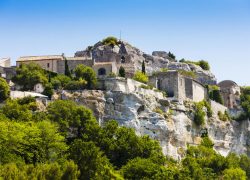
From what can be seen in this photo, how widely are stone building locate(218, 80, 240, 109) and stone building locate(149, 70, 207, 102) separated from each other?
42.7 feet

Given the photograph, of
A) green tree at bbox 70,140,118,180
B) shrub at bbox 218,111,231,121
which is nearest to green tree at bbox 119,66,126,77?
shrub at bbox 218,111,231,121

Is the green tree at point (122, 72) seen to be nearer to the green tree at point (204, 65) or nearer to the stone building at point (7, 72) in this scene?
the stone building at point (7, 72)

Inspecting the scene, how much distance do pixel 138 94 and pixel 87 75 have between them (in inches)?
259

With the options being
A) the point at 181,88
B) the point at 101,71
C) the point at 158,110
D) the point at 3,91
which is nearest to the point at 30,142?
the point at 3,91

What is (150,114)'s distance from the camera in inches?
2859

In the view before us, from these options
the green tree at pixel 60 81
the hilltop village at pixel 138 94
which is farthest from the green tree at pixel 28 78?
the green tree at pixel 60 81

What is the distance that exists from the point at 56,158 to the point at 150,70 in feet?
127

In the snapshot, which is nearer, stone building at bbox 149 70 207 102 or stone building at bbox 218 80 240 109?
stone building at bbox 149 70 207 102

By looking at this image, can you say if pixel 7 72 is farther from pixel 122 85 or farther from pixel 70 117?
pixel 70 117

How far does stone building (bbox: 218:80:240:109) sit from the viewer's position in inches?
3752

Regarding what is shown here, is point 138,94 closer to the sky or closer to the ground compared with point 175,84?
closer to the ground

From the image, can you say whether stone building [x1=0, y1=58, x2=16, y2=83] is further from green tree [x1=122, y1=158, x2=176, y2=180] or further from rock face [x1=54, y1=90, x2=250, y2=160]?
green tree [x1=122, y1=158, x2=176, y2=180]

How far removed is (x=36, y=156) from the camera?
5600 cm

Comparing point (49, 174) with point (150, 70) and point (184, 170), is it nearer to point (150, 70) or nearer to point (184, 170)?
point (184, 170)
